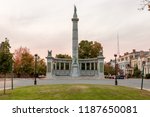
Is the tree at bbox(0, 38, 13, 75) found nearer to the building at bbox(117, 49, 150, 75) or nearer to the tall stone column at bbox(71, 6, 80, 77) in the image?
the tall stone column at bbox(71, 6, 80, 77)

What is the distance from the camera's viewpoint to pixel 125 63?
474ft

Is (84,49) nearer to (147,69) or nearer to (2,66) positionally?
(147,69)

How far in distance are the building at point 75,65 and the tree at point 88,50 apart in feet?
41.8

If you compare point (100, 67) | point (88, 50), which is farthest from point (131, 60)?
point (100, 67)

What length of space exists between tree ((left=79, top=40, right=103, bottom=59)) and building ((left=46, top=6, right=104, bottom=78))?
1275cm

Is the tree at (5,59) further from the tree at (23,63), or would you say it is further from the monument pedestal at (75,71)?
the tree at (23,63)

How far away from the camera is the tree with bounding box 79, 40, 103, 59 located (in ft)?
306

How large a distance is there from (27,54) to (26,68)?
4270 mm

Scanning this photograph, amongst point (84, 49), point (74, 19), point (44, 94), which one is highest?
point (74, 19)

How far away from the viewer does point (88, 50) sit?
93.4 metres

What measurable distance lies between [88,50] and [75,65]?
23.2 metres

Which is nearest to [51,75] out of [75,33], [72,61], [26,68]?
[72,61]

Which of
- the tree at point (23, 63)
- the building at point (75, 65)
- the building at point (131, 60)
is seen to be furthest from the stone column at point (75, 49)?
the building at point (131, 60)

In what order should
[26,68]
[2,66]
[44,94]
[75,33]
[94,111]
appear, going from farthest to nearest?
[26,68]
[75,33]
[2,66]
[44,94]
[94,111]
